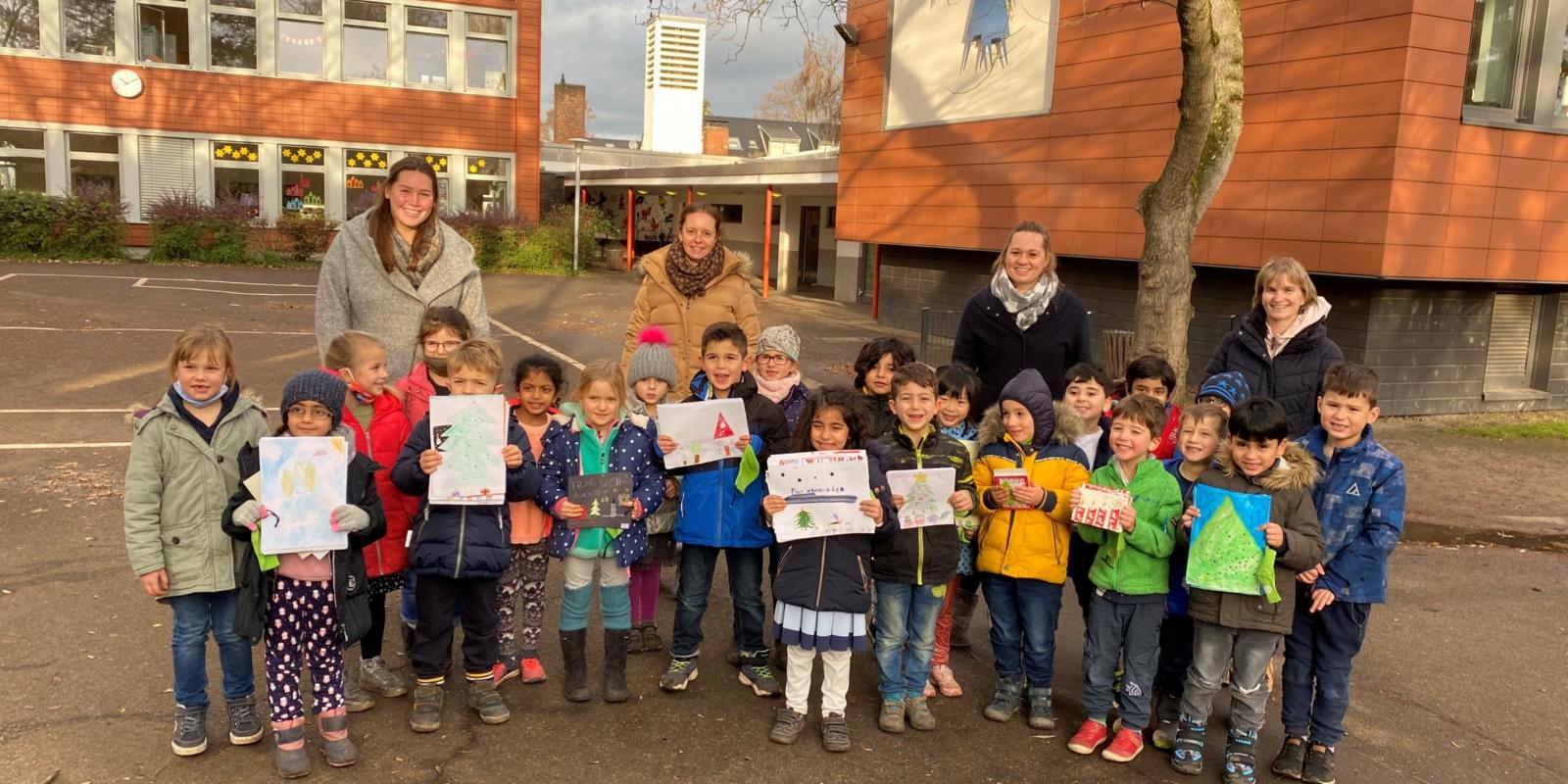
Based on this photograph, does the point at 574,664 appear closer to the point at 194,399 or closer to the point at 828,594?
the point at 828,594

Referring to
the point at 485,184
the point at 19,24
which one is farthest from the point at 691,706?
the point at 19,24

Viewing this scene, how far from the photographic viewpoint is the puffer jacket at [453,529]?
4000 mm

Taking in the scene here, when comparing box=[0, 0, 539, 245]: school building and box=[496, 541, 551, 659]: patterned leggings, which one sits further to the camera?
box=[0, 0, 539, 245]: school building

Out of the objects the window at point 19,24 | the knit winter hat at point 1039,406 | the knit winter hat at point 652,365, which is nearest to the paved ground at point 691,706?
the knit winter hat at point 1039,406

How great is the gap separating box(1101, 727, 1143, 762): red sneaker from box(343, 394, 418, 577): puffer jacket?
2948mm

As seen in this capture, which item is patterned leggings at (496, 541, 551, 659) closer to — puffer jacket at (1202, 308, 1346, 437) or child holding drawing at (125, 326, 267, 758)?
child holding drawing at (125, 326, 267, 758)

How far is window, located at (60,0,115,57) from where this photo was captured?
2727 cm

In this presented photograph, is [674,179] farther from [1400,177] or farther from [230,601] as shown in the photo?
[230,601]

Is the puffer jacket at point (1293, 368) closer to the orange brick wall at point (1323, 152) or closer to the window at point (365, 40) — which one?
the orange brick wall at point (1323, 152)

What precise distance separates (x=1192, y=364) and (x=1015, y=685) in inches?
441

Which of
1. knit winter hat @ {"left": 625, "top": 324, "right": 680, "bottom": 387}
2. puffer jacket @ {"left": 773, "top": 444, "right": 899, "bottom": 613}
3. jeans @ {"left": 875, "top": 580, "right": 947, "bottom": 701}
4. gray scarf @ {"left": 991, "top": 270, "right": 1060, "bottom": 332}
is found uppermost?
gray scarf @ {"left": 991, "top": 270, "right": 1060, "bottom": 332}

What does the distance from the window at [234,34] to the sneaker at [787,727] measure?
30288mm

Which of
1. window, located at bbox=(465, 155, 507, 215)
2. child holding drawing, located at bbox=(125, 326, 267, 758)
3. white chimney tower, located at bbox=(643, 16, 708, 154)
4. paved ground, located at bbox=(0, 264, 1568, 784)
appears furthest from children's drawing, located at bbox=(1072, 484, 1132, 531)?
white chimney tower, located at bbox=(643, 16, 708, 154)

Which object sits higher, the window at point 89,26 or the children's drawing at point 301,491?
the window at point 89,26
